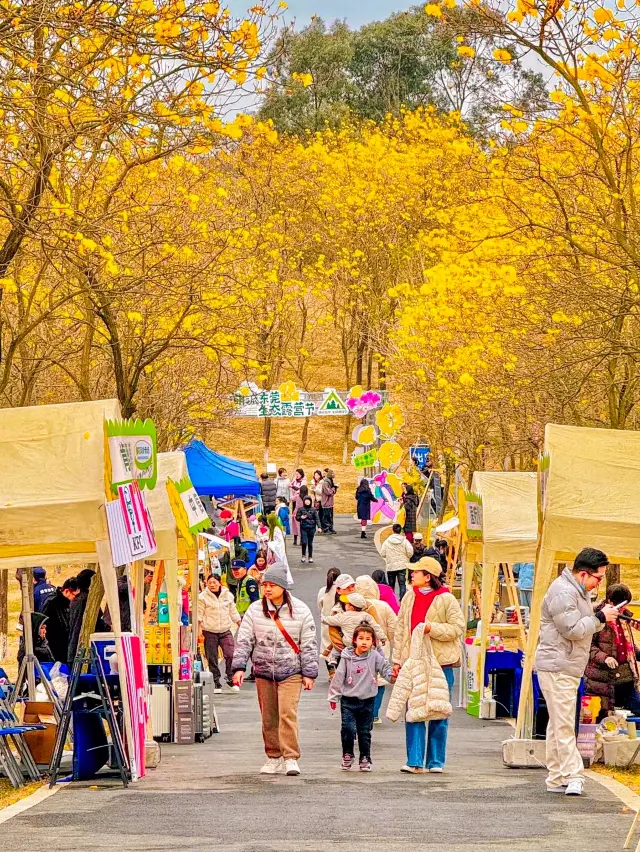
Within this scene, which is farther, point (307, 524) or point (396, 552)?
point (307, 524)

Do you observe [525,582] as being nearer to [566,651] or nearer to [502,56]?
[502,56]

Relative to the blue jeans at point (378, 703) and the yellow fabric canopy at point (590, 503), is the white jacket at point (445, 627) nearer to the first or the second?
the yellow fabric canopy at point (590, 503)

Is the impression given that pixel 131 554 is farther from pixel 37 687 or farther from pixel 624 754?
pixel 624 754

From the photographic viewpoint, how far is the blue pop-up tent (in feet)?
103

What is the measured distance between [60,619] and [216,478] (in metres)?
17.5

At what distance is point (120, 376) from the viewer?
19609 mm

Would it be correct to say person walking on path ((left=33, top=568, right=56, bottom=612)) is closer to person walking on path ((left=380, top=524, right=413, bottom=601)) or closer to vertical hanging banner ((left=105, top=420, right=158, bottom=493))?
vertical hanging banner ((left=105, top=420, right=158, bottom=493))

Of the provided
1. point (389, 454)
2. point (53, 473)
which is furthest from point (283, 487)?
point (53, 473)

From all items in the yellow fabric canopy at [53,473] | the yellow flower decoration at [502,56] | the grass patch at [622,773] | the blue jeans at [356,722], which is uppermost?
the yellow flower decoration at [502,56]

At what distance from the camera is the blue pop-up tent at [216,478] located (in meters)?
31.4

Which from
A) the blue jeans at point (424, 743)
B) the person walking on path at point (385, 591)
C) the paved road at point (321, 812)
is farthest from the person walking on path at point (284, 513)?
the blue jeans at point (424, 743)

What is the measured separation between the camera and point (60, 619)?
14289 millimetres

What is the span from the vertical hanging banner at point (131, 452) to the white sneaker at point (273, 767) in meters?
2.53

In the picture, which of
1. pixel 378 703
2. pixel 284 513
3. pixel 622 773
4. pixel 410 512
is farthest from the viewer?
pixel 284 513
